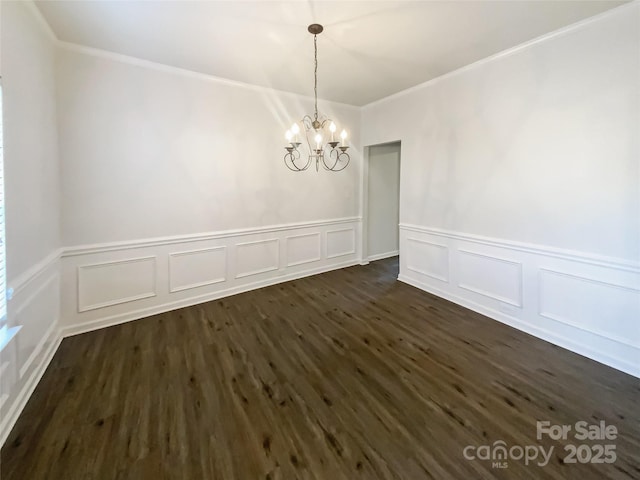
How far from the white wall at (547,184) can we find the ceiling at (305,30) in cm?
30

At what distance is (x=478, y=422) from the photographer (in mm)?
1985

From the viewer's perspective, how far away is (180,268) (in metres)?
3.88

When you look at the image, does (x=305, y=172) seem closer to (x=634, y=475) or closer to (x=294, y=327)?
(x=294, y=327)

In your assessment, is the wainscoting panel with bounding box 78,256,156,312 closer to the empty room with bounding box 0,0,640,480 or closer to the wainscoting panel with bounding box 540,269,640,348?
the empty room with bounding box 0,0,640,480

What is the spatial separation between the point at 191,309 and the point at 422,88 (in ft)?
14.2

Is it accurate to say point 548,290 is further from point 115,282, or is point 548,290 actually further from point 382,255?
point 115,282

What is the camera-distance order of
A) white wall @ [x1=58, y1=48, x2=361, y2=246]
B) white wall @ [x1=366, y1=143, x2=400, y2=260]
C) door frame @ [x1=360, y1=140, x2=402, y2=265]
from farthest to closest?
white wall @ [x1=366, y1=143, x2=400, y2=260] → door frame @ [x1=360, y1=140, x2=402, y2=265] → white wall @ [x1=58, y1=48, x2=361, y2=246]

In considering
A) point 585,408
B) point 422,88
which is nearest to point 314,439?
point 585,408

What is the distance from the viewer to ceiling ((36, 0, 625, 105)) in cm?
239

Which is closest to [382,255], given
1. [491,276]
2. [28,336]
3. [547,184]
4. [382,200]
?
[382,200]

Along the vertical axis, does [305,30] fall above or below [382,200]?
above

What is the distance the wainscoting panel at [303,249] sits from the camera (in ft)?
16.2

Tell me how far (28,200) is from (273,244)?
289cm

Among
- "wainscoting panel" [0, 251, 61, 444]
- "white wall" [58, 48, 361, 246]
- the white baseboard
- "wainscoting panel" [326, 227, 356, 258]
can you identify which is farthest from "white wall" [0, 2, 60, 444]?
the white baseboard
